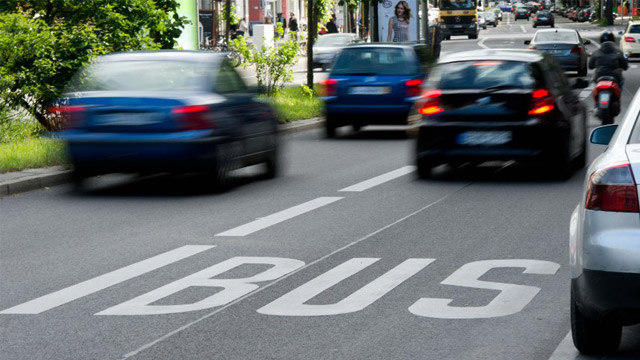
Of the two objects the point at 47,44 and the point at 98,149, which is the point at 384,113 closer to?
the point at 47,44

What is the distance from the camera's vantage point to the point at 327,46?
45.8 meters

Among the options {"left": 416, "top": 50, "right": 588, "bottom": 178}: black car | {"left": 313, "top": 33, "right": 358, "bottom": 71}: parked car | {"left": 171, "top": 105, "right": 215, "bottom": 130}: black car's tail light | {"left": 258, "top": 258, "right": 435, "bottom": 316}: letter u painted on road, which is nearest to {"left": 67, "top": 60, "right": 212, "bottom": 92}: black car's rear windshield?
{"left": 171, "top": 105, "right": 215, "bottom": 130}: black car's tail light

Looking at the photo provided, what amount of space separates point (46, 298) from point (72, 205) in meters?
4.81

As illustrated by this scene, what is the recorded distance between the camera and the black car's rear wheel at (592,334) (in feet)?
19.0

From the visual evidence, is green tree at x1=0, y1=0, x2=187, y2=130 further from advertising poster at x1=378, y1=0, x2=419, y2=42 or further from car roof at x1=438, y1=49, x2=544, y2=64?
advertising poster at x1=378, y1=0, x2=419, y2=42

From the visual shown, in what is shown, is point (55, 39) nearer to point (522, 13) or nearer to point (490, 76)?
point (490, 76)

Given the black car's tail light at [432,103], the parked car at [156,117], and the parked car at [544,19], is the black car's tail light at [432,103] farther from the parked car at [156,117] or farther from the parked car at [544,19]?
the parked car at [544,19]

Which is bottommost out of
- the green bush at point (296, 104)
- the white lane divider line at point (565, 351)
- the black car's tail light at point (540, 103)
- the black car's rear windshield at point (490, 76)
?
the green bush at point (296, 104)

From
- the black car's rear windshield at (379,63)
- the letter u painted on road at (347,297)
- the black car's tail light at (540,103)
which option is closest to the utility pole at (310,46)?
the black car's rear windshield at (379,63)

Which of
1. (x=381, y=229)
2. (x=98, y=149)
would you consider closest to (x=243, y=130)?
(x=98, y=149)

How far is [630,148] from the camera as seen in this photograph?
18.7 feet

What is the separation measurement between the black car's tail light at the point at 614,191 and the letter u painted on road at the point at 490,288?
5.10 feet

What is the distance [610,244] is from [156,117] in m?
7.90

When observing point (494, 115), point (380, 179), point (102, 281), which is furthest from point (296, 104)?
point (102, 281)
